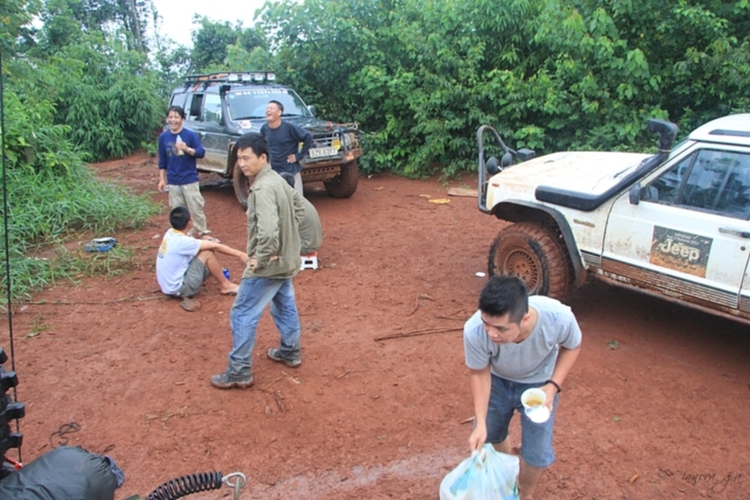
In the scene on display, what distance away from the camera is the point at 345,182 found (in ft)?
31.3

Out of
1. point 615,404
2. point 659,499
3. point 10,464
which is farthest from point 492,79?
point 10,464

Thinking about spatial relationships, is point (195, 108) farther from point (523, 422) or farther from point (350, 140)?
point (523, 422)

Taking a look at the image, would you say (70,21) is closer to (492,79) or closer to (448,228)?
(492,79)

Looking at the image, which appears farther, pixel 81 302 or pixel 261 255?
pixel 81 302

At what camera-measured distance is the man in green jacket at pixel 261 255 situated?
3.92 m

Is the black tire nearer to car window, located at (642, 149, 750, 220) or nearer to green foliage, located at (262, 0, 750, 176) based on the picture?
green foliage, located at (262, 0, 750, 176)

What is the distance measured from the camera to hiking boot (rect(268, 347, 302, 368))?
4492 millimetres

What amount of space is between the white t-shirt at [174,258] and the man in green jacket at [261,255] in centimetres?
168

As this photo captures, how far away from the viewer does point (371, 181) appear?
36.8 ft

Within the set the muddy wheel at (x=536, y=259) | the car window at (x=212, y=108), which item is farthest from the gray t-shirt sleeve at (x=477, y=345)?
the car window at (x=212, y=108)

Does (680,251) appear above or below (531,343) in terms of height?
above

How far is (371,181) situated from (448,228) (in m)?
3.53

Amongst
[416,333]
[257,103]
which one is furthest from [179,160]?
[416,333]

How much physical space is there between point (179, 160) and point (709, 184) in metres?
5.44
